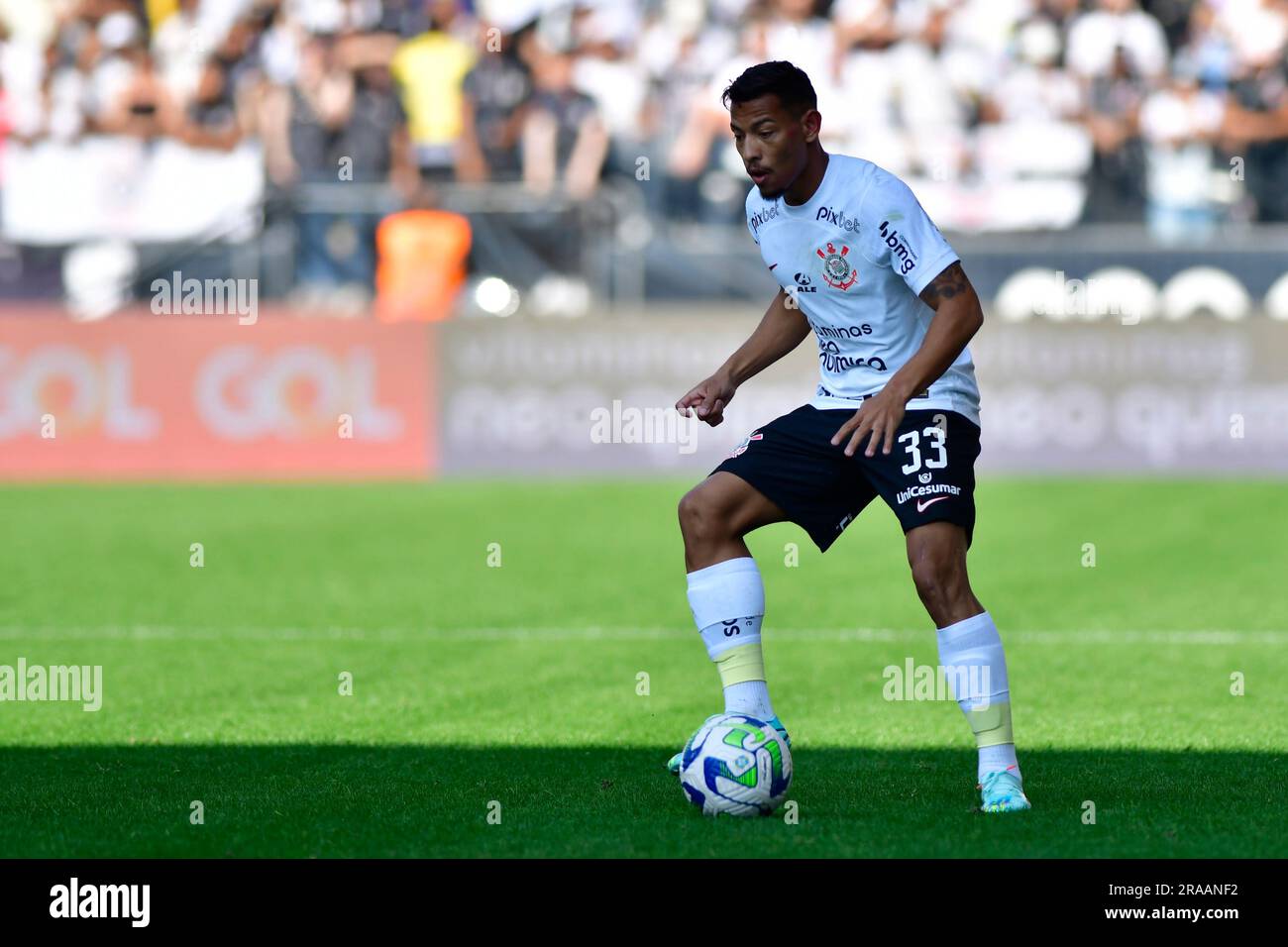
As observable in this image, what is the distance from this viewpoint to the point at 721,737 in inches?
225

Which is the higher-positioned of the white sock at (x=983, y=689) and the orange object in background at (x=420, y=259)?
the orange object in background at (x=420, y=259)

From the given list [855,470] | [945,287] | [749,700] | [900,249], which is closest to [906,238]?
[900,249]

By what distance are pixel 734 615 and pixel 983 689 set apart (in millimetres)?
748

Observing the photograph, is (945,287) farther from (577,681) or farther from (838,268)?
(577,681)

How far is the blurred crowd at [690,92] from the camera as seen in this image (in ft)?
62.4

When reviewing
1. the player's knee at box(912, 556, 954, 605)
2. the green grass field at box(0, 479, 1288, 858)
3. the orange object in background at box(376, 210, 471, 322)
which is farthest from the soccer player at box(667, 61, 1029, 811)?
the orange object in background at box(376, 210, 471, 322)

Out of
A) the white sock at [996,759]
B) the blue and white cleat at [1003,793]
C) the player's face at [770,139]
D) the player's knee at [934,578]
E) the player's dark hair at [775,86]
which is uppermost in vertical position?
the player's dark hair at [775,86]

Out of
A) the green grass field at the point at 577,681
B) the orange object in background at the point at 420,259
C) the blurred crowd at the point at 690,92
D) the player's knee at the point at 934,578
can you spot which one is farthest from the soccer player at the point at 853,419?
the blurred crowd at the point at 690,92

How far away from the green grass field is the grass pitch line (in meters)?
0.03

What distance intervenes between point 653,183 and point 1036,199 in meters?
3.49

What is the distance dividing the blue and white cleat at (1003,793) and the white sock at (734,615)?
0.66 m

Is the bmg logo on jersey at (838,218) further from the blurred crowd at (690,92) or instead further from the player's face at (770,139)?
the blurred crowd at (690,92)

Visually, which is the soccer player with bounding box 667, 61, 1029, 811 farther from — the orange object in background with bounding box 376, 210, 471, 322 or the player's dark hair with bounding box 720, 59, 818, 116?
the orange object in background with bounding box 376, 210, 471, 322

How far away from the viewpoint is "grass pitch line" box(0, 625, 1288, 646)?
32.3ft
